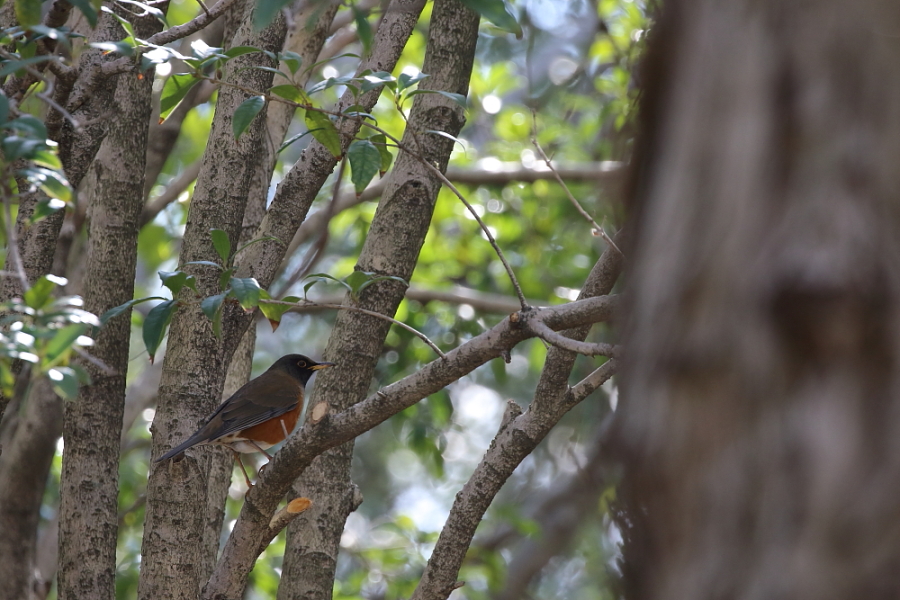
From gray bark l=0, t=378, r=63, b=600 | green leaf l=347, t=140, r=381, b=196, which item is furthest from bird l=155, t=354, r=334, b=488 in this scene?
green leaf l=347, t=140, r=381, b=196

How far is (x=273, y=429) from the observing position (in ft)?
16.8

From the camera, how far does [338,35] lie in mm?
6719

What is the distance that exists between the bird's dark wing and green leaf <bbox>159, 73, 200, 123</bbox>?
1219mm

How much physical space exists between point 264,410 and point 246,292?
250 cm

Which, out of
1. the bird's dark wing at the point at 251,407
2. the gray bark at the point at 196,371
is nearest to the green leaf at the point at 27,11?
the gray bark at the point at 196,371

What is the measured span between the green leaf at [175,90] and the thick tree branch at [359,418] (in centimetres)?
117

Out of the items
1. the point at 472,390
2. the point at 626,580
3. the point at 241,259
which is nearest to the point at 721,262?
the point at 626,580

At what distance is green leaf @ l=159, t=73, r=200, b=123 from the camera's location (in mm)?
2764

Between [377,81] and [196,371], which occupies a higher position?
[377,81]

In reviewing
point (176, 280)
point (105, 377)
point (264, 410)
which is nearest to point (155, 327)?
point (176, 280)

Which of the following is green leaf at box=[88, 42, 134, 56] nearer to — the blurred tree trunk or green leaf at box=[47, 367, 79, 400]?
green leaf at box=[47, 367, 79, 400]

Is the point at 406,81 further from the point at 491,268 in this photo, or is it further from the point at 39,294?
the point at 491,268

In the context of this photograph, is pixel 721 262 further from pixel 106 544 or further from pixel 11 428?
pixel 11 428

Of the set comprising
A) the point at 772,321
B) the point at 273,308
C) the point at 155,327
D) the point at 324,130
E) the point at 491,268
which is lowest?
the point at 772,321
